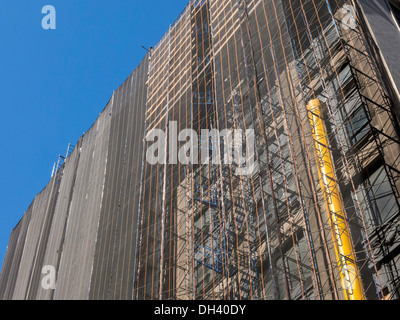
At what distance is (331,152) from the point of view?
599 inches

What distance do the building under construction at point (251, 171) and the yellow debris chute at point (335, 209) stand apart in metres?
0.04

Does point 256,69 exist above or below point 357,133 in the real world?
above

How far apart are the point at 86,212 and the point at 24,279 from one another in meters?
7.58

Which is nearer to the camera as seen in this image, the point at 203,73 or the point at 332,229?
the point at 332,229

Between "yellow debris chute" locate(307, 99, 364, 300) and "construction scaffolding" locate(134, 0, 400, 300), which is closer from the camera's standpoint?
"yellow debris chute" locate(307, 99, 364, 300)

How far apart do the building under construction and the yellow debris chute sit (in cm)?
4

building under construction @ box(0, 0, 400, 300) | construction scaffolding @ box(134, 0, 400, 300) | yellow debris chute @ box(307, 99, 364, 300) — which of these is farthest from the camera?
building under construction @ box(0, 0, 400, 300)

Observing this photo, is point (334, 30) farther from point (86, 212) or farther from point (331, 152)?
point (86, 212)

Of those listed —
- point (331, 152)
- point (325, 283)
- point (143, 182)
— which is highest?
point (143, 182)

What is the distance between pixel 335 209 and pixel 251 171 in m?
4.98

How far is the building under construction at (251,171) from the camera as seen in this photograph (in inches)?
544

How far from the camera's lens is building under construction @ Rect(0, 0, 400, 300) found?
13820 mm
